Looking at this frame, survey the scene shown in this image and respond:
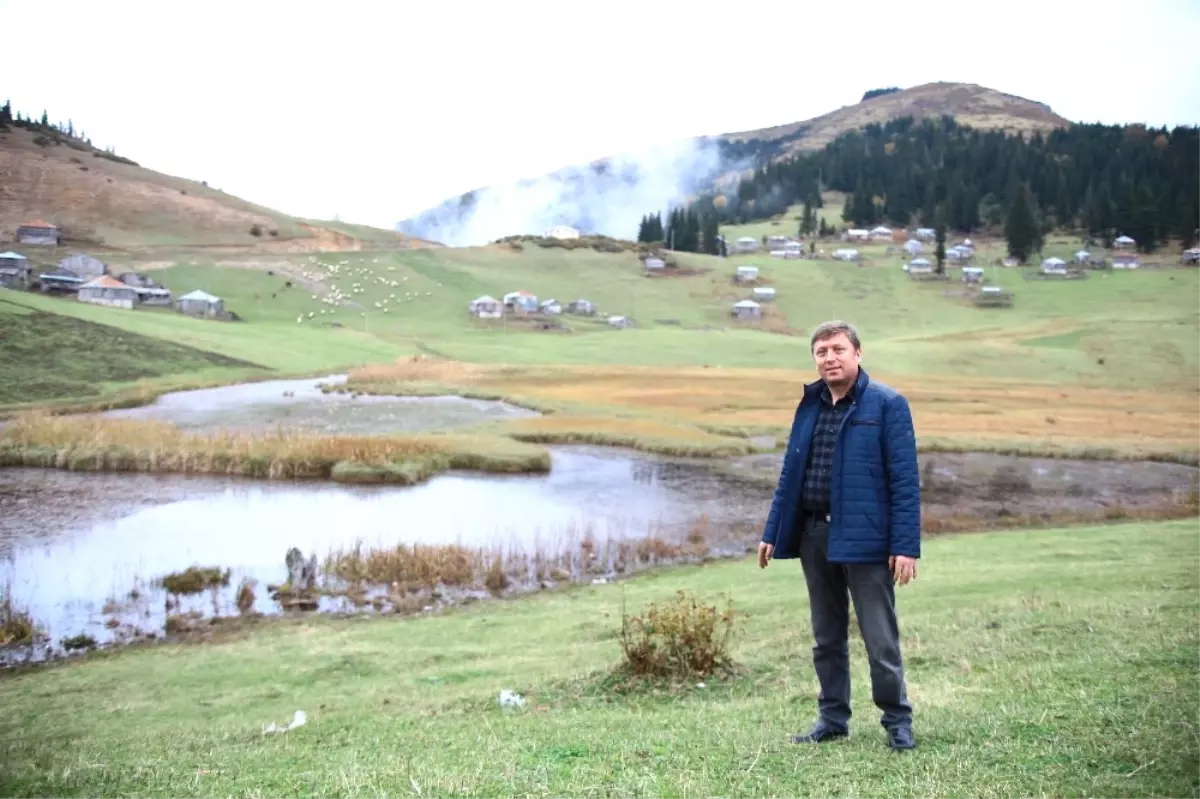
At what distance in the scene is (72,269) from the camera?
310 ft

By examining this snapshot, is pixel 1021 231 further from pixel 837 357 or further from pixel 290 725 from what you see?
pixel 290 725

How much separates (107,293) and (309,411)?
2065 inches

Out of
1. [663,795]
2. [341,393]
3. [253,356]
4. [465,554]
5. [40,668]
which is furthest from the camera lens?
[253,356]

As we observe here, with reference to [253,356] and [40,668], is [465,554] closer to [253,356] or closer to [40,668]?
[40,668]

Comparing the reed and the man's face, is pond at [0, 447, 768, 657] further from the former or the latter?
the man's face

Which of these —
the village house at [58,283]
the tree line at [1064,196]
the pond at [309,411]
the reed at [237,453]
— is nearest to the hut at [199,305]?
the village house at [58,283]

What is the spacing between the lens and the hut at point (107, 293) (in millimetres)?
84312

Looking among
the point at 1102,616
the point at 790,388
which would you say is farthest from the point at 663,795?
the point at 790,388

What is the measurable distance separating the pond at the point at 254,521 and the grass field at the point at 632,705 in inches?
181

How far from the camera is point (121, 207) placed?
12456 centimetres

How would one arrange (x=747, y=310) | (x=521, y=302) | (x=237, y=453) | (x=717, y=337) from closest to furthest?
1. (x=237, y=453)
2. (x=717, y=337)
3. (x=521, y=302)
4. (x=747, y=310)

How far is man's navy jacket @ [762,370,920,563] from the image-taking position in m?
6.48

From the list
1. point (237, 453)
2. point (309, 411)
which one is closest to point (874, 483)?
point (237, 453)

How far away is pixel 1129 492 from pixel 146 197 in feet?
451
